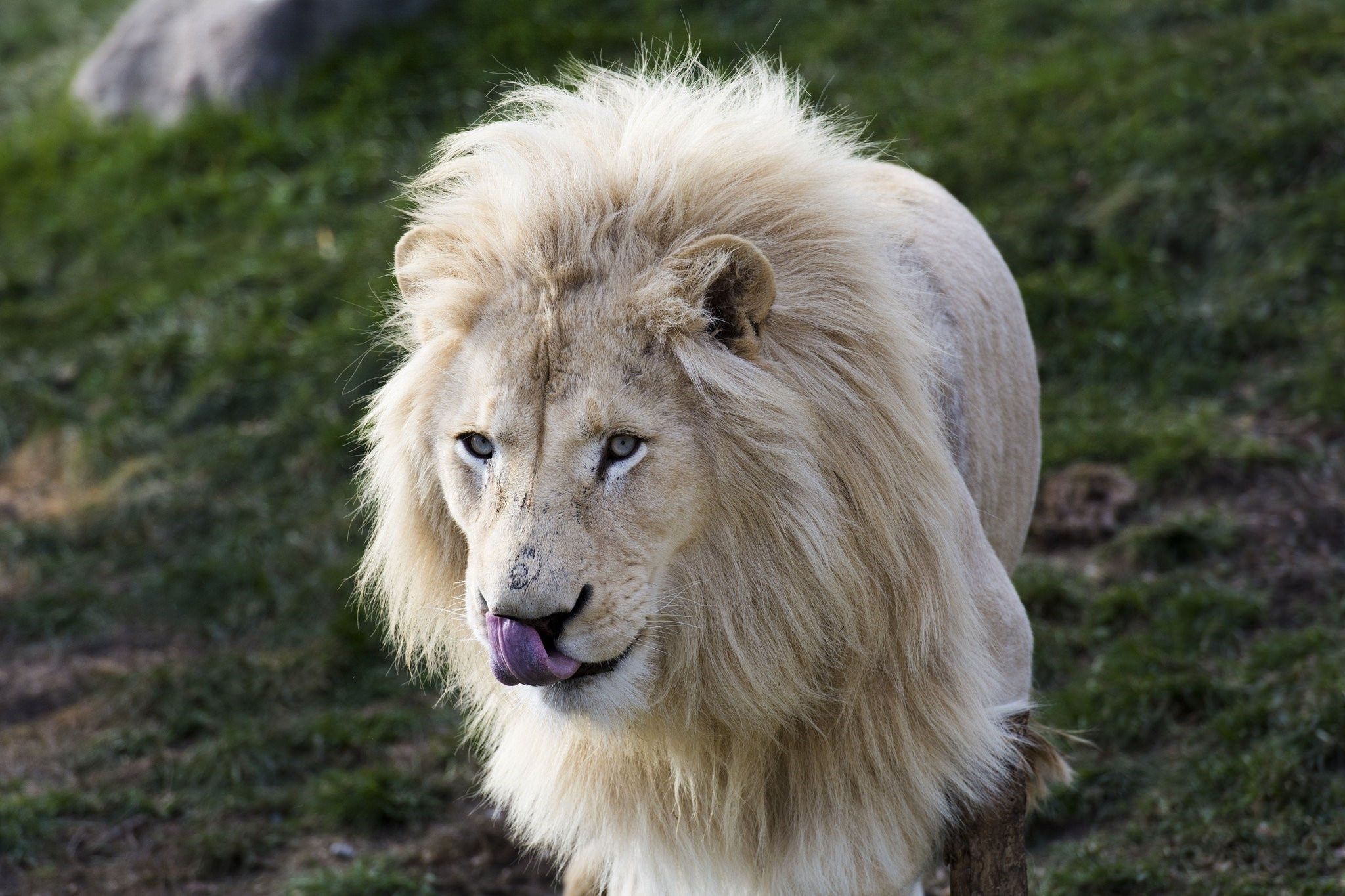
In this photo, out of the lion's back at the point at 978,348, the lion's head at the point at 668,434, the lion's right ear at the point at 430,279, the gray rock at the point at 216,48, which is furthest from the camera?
the gray rock at the point at 216,48

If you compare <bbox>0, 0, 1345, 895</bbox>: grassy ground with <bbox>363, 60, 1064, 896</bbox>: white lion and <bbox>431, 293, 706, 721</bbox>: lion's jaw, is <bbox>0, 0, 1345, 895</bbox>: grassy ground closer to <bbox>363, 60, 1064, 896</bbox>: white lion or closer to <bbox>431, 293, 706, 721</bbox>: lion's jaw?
<bbox>363, 60, 1064, 896</bbox>: white lion

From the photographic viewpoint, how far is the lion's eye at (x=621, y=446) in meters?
2.61

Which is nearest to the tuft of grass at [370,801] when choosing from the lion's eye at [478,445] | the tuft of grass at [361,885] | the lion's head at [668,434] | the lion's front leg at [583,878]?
the tuft of grass at [361,885]

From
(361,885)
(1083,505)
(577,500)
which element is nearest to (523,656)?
(577,500)

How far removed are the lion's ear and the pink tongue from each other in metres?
0.67

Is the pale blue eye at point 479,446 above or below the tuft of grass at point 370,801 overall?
above

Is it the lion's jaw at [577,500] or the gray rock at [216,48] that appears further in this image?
the gray rock at [216,48]

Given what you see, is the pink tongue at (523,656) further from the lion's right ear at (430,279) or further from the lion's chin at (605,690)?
the lion's right ear at (430,279)

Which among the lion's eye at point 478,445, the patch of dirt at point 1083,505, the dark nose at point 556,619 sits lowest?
the patch of dirt at point 1083,505

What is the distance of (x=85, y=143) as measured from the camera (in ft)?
31.6

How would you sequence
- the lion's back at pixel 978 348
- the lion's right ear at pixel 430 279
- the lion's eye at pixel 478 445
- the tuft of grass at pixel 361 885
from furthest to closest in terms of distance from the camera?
1. the tuft of grass at pixel 361 885
2. the lion's back at pixel 978 348
3. the lion's right ear at pixel 430 279
4. the lion's eye at pixel 478 445

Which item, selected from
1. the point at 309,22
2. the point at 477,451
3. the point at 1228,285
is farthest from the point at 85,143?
the point at 477,451

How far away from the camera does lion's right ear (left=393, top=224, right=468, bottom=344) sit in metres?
2.88

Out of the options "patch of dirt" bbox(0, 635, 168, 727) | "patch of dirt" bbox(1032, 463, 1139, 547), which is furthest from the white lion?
"patch of dirt" bbox(0, 635, 168, 727)
